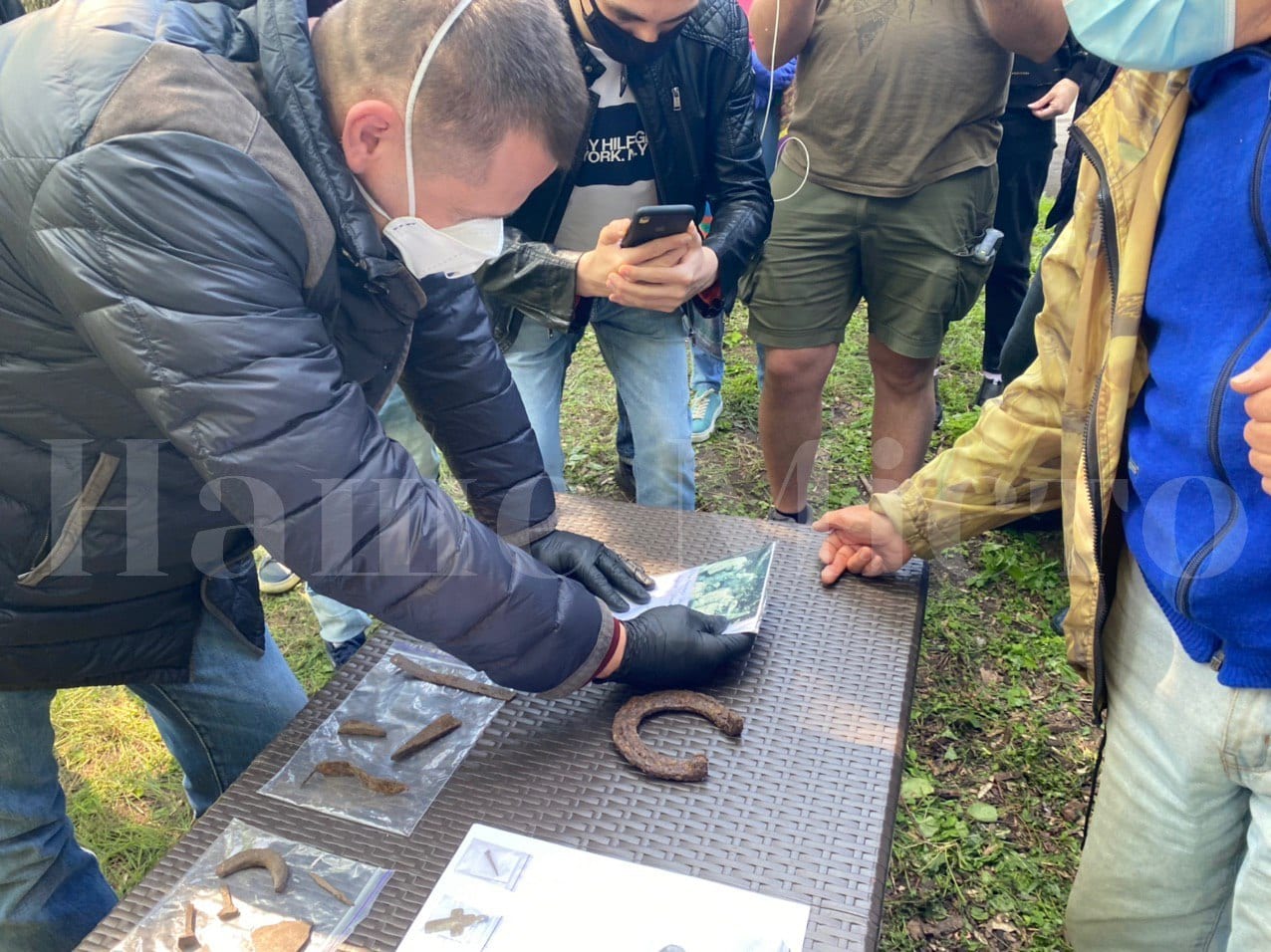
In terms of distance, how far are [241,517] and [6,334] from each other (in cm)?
37

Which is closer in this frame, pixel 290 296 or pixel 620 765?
pixel 290 296

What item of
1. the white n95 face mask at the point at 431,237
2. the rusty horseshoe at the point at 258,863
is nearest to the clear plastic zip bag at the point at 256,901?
the rusty horseshoe at the point at 258,863

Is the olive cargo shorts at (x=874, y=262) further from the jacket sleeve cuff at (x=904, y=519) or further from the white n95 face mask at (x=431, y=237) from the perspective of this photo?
the white n95 face mask at (x=431, y=237)

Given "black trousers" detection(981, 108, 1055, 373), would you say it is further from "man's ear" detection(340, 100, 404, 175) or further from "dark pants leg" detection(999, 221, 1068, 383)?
"man's ear" detection(340, 100, 404, 175)

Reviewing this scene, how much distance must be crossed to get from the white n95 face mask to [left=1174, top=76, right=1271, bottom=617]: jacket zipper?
1.03 metres

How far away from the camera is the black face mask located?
2.16 m

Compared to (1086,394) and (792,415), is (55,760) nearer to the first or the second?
(1086,394)

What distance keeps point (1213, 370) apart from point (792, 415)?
5.94 feet

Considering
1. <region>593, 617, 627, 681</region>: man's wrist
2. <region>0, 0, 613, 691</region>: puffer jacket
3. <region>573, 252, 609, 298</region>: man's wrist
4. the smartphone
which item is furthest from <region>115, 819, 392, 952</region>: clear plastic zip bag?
<region>573, 252, 609, 298</region>: man's wrist

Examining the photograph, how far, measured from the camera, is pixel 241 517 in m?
1.19

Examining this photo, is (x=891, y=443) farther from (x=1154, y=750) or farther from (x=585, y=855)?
(x=585, y=855)

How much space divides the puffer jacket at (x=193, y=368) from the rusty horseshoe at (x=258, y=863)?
13.2 inches

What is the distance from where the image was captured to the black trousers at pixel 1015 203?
11.9 ft

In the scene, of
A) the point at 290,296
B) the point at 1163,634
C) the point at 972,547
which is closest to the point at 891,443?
A: the point at 972,547
